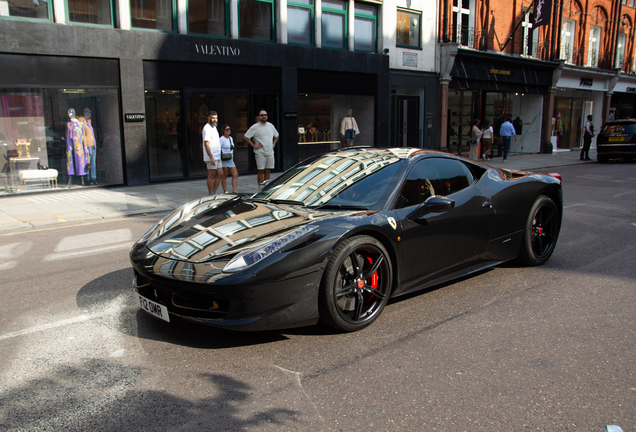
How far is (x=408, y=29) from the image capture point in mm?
21844

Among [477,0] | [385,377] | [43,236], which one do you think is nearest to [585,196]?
[385,377]

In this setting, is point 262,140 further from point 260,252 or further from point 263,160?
point 260,252

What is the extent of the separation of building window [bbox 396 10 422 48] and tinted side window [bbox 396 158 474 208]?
58.3 feet

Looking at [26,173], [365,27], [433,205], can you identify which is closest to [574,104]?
[365,27]

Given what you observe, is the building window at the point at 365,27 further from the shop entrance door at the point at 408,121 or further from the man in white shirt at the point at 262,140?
the man in white shirt at the point at 262,140

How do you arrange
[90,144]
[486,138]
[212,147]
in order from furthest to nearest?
[486,138] → [90,144] → [212,147]

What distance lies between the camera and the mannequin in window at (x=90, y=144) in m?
13.9

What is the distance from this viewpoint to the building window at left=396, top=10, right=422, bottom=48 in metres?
21.5

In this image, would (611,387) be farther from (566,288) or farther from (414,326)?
(566,288)

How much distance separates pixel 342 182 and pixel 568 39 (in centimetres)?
3052

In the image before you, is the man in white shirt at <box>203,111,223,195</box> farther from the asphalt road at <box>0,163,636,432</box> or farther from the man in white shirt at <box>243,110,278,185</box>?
the asphalt road at <box>0,163,636,432</box>

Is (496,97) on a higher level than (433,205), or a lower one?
higher

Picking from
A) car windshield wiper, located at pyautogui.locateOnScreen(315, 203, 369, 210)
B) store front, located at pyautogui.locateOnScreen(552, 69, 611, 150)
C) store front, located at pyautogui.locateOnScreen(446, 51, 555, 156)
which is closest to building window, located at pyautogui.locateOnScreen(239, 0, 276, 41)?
store front, located at pyautogui.locateOnScreen(446, 51, 555, 156)

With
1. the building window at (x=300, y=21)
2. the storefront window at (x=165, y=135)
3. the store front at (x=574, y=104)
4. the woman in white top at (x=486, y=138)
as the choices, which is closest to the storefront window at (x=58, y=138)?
the storefront window at (x=165, y=135)
